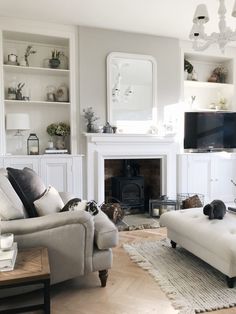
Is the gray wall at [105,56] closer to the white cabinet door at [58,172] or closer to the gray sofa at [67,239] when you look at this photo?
the white cabinet door at [58,172]

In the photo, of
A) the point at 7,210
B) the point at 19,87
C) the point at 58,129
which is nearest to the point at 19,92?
the point at 19,87

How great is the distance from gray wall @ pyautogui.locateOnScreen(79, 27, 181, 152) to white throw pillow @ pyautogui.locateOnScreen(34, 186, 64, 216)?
183 cm

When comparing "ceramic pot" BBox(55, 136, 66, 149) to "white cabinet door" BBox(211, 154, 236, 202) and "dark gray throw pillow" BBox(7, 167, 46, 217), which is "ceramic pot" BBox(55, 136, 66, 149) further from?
"white cabinet door" BBox(211, 154, 236, 202)

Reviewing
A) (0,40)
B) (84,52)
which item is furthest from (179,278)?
(0,40)

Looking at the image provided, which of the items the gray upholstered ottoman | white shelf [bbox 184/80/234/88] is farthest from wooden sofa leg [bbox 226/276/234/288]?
white shelf [bbox 184/80/234/88]

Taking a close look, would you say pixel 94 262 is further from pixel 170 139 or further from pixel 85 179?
pixel 170 139

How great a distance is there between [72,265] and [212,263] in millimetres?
1138

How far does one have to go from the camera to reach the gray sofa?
1.98m

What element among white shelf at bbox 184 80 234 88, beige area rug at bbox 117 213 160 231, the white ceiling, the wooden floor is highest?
the white ceiling

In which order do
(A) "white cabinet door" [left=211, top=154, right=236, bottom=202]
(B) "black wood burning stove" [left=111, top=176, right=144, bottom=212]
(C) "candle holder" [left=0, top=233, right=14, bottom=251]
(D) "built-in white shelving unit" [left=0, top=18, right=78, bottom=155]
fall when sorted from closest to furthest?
(C) "candle holder" [left=0, top=233, right=14, bottom=251] < (D) "built-in white shelving unit" [left=0, top=18, right=78, bottom=155] < (B) "black wood burning stove" [left=111, top=176, right=144, bottom=212] < (A) "white cabinet door" [left=211, top=154, right=236, bottom=202]

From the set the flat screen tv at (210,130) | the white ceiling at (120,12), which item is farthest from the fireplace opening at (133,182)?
the white ceiling at (120,12)

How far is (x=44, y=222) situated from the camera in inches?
79.4

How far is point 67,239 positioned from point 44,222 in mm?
202

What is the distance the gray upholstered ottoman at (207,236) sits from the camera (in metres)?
2.17
